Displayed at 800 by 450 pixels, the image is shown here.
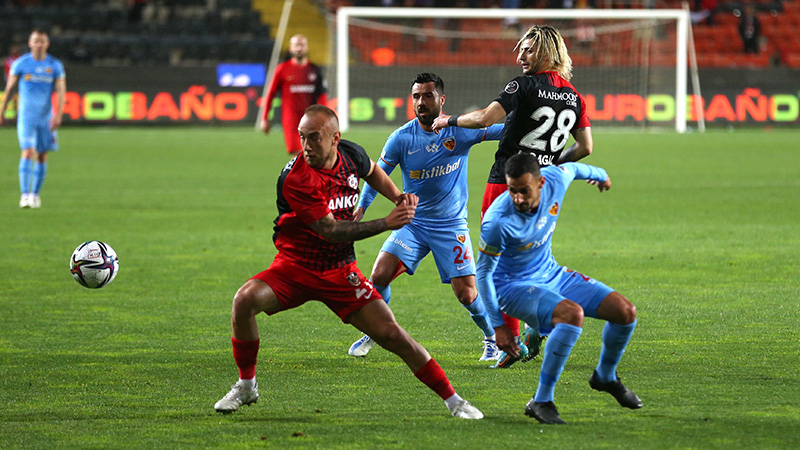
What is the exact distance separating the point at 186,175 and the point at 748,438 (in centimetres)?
1555

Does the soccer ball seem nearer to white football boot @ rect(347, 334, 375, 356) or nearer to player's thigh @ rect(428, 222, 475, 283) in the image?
white football boot @ rect(347, 334, 375, 356)

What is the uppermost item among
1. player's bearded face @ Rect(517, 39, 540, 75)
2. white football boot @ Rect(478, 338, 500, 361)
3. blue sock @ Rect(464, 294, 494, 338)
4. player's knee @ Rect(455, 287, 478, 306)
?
player's bearded face @ Rect(517, 39, 540, 75)

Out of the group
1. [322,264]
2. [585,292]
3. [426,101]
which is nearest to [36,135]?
[426,101]

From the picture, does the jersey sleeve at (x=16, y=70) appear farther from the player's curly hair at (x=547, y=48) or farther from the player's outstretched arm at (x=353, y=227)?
the player's outstretched arm at (x=353, y=227)

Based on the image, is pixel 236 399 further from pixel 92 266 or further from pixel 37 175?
pixel 37 175

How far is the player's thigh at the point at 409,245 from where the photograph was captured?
688 cm

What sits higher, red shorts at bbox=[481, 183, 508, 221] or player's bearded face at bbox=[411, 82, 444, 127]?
player's bearded face at bbox=[411, 82, 444, 127]

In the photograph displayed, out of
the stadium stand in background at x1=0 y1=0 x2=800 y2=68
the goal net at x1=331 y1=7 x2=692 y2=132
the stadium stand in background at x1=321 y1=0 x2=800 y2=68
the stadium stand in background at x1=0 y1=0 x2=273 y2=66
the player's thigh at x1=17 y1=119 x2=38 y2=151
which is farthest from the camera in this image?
the stadium stand in background at x1=0 y1=0 x2=273 y2=66

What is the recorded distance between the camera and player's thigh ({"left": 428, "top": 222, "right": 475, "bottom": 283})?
6.78 meters

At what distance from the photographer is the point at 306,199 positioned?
5176 mm

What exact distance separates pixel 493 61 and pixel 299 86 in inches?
580

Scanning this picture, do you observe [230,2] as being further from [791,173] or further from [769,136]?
[791,173]

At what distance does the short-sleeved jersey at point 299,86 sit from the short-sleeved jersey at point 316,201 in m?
11.1

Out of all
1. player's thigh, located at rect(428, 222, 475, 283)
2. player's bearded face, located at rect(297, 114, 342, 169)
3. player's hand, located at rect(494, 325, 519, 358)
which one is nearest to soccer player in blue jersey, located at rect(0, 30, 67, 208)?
player's thigh, located at rect(428, 222, 475, 283)
